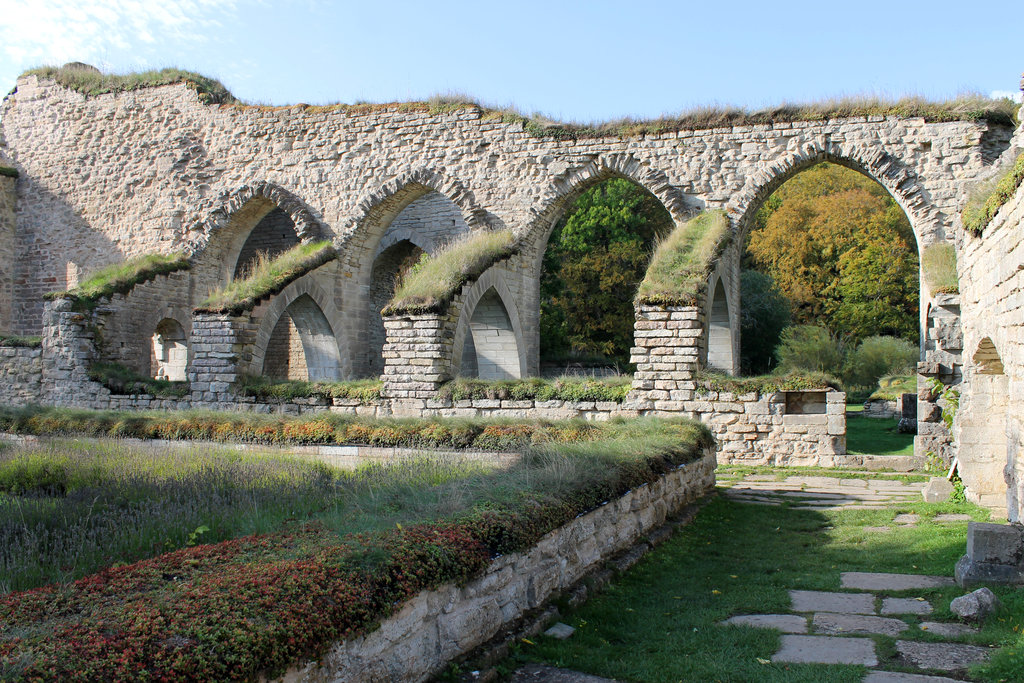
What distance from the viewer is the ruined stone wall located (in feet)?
20.3

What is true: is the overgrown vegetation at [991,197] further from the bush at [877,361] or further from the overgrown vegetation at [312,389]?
the bush at [877,361]

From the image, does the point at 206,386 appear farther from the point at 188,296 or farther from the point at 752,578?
the point at 752,578

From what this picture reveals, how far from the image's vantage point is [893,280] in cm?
3144

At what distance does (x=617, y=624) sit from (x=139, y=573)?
2722mm

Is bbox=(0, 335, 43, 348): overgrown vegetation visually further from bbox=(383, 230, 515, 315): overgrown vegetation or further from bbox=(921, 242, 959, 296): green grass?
bbox=(921, 242, 959, 296): green grass

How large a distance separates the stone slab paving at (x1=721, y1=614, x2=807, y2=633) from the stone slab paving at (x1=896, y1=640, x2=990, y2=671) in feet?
1.85

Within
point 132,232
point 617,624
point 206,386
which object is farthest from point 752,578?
point 132,232

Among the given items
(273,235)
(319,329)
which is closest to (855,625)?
(319,329)

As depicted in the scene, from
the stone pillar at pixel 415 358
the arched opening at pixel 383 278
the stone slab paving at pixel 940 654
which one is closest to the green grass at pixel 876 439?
the stone pillar at pixel 415 358

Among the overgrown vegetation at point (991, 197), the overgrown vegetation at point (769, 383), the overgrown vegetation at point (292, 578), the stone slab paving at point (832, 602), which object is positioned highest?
the overgrown vegetation at point (991, 197)

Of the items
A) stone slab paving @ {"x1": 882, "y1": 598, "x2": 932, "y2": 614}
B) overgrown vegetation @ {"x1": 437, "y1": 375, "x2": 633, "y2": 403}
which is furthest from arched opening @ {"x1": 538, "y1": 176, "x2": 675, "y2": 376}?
stone slab paving @ {"x1": 882, "y1": 598, "x2": 932, "y2": 614}

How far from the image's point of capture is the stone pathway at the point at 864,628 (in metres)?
4.06

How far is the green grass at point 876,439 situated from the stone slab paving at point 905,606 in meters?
7.91

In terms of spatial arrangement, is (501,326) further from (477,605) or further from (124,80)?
(124,80)
